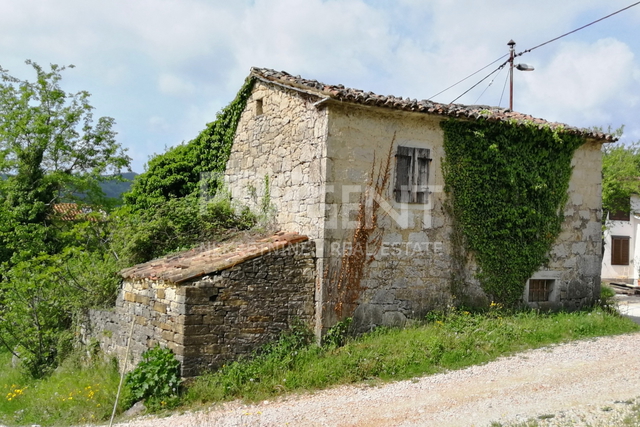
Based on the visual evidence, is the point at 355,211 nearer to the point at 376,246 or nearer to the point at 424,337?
the point at 376,246

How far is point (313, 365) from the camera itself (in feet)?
Answer: 26.5

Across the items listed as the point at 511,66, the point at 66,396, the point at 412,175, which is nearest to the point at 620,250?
the point at 511,66

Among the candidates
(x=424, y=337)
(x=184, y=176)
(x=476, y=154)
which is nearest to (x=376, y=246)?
(x=424, y=337)

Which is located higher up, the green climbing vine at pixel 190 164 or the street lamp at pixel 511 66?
the street lamp at pixel 511 66

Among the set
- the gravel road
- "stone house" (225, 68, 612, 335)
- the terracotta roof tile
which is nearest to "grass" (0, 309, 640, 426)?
the gravel road

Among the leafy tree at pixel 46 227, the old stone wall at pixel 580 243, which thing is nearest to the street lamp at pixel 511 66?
the old stone wall at pixel 580 243

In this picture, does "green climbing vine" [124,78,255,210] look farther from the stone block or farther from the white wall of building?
the white wall of building

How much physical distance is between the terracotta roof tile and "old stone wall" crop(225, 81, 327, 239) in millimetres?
546

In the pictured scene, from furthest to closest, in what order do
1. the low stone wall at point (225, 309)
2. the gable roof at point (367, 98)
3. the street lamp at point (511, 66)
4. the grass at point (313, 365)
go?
1. the street lamp at point (511, 66)
2. the gable roof at point (367, 98)
3. the low stone wall at point (225, 309)
4. the grass at point (313, 365)

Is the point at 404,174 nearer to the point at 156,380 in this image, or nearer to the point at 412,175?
the point at 412,175

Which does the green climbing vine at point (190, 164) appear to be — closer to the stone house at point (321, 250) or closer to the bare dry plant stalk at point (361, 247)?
the stone house at point (321, 250)

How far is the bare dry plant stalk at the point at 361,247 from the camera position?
9070 millimetres

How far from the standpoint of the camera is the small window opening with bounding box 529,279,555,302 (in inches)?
444

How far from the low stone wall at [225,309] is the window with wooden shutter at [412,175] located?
80.6 inches
